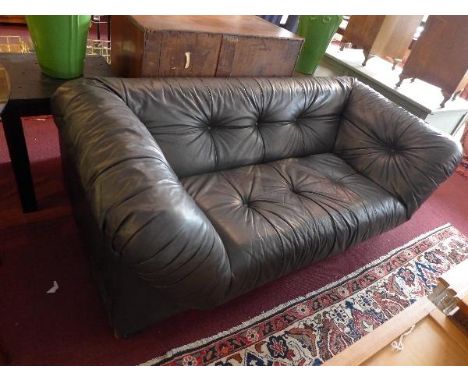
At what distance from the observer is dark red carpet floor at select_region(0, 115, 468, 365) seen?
0.93 m

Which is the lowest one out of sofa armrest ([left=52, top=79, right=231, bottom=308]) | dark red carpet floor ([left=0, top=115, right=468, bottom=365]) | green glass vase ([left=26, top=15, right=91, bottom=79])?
dark red carpet floor ([left=0, top=115, right=468, bottom=365])

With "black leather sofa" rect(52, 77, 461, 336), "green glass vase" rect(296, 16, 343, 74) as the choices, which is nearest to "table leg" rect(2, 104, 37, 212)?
"black leather sofa" rect(52, 77, 461, 336)

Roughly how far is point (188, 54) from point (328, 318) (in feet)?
3.65

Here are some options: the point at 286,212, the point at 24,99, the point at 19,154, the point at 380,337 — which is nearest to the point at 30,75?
the point at 24,99

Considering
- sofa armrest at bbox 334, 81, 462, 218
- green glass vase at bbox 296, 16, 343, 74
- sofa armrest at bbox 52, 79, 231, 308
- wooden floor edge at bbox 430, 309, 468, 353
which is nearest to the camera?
sofa armrest at bbox 52, 79, 231, 308

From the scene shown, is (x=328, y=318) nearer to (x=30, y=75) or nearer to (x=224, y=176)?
(x=224, y=176)

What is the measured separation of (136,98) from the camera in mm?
987

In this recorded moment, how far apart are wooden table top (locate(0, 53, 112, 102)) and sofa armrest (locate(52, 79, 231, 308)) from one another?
28 cm

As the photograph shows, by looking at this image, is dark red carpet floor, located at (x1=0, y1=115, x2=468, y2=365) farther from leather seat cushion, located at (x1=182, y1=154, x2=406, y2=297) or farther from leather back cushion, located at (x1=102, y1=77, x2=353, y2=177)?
leather back cushion, located at (x1=102, y1=77, x2=353, y2=177)

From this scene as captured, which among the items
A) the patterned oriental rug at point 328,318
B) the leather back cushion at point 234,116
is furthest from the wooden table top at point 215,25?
the patterned oriental rug at point 328,318

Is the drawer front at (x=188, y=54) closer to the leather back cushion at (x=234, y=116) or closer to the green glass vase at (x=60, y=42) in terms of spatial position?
the leather back cushion at (x=234, y=116)
